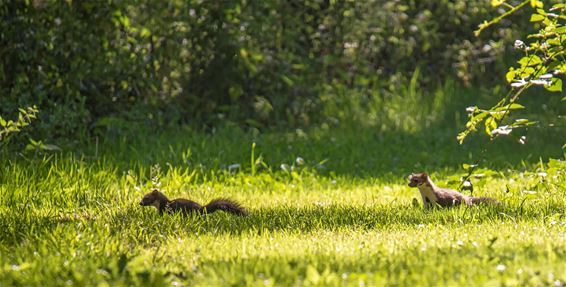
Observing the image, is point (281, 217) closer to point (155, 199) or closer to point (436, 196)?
point (155, 199)

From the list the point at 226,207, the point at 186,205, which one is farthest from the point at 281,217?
the point at 186,205

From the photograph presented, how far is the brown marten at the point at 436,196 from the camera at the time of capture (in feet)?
20.2

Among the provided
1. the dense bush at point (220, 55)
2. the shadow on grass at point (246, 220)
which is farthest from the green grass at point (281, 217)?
the dense bush at point (220, 55)

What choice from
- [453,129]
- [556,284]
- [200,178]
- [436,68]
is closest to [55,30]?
[200,178]

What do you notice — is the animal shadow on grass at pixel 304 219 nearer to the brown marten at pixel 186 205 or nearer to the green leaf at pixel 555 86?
the brown marten at pixel 186 205

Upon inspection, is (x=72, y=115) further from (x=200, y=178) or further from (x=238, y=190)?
→ (x=238, y=190)

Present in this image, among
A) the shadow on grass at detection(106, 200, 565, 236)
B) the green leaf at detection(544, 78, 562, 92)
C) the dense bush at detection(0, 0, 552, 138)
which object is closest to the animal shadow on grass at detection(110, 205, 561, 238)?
the shadow on grass at detection(106, 200, 565, 236)

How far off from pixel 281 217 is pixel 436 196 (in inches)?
42.6

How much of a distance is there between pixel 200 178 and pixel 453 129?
3736 millimetres

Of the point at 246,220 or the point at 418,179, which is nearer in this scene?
the point at 246,220

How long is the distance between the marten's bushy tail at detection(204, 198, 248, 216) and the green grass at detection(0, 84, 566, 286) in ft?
0.42

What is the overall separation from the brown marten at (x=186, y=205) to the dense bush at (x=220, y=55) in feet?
9.94

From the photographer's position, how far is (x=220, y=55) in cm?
1044

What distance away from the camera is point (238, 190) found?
7395 millimetres
